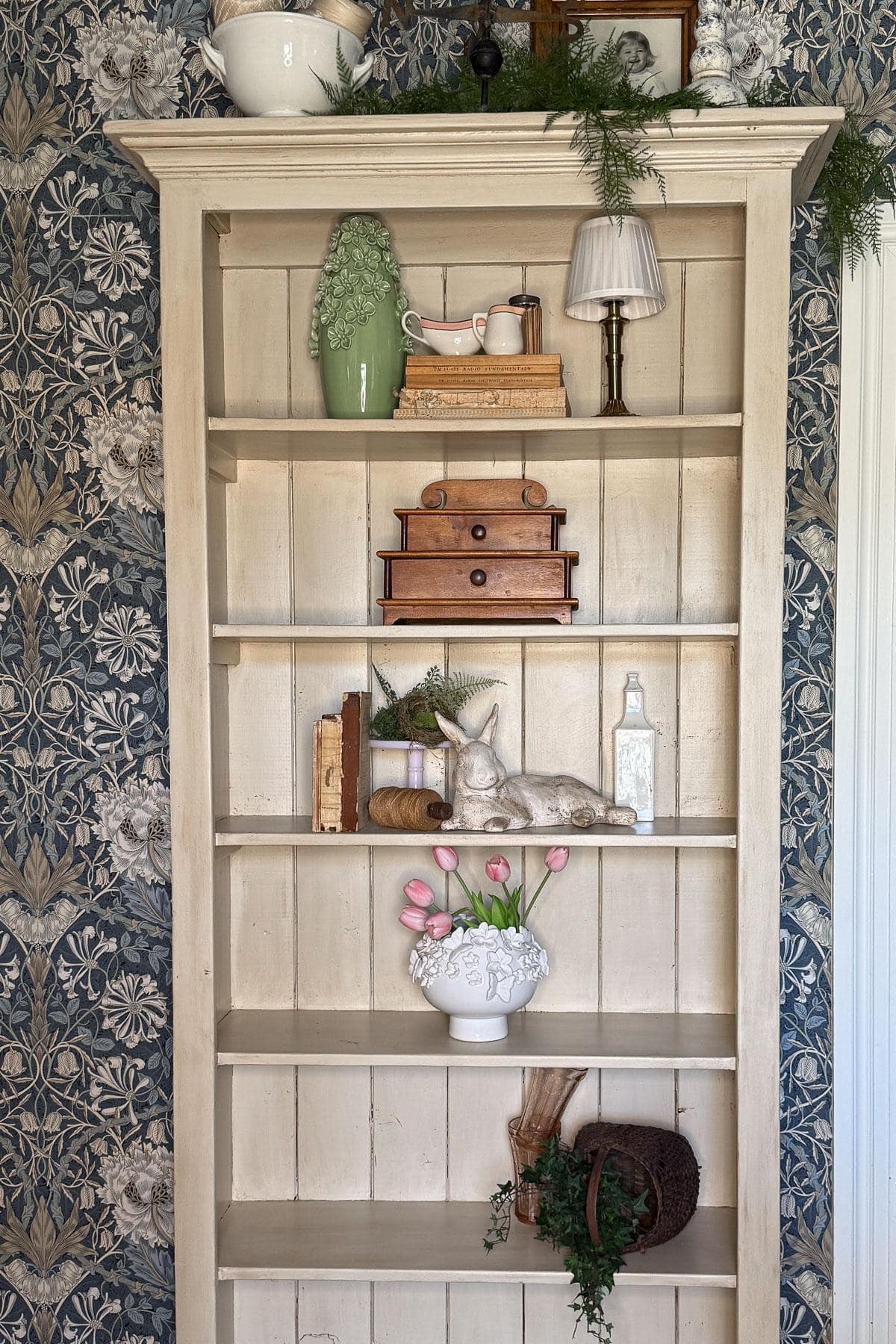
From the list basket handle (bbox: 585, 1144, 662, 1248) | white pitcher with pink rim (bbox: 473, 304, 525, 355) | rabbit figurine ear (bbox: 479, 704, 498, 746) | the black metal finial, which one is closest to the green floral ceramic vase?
white pitcher with pink rim (bbox: 473, 304, 525, 355)

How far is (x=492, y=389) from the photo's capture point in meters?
1.90

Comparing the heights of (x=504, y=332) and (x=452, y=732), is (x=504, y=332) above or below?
above

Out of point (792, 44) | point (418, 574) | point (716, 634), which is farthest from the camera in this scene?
point (792, 44)

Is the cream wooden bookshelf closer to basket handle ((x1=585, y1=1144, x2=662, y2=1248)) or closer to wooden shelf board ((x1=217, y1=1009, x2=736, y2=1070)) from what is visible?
wooden shelf board ((x1=217, y1=1009, x2=736, y2=1070))

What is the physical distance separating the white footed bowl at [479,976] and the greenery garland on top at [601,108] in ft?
3.84

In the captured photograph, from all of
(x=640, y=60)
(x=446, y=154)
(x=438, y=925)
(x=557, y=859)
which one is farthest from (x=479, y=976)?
(x=640, y=60)

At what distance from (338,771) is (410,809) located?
13 centimetres

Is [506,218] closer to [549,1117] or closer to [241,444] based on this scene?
[241,444]

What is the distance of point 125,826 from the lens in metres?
2.19

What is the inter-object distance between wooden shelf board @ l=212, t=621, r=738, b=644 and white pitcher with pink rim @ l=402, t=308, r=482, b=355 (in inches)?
17.8

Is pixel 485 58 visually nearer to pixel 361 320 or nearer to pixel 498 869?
pixel 361 320

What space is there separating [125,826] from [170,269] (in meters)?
0.98

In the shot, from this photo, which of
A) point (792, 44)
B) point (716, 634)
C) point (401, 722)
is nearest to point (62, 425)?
point (401, 722)

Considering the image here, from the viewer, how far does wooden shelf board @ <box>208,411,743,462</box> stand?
72.4 inches
